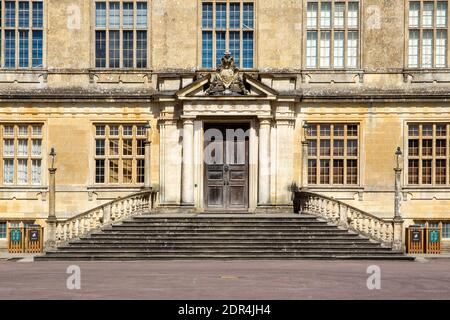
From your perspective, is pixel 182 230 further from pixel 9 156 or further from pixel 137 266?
A: pixel 9 156

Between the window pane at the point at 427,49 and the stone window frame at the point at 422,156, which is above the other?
the window pane at the point at 427,49

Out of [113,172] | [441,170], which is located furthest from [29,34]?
[441,170]

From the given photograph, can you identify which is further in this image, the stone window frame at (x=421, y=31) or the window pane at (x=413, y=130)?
the stone window frame at (x=421, y=31)

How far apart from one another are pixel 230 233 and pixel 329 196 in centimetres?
586

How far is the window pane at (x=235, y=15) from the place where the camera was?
37.8m

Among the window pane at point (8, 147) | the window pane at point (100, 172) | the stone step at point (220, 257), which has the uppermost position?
the window pane at point (8, 147)

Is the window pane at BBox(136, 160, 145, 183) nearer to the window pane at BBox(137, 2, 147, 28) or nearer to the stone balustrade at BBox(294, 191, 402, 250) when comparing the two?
the window pane at BBox(137, 2, 147, 28)

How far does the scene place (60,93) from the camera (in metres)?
37.6

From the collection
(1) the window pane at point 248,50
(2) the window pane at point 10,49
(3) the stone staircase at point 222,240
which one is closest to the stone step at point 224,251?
(3) the stone staircase at point 222,240

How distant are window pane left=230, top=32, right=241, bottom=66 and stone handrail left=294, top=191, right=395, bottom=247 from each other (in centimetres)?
619

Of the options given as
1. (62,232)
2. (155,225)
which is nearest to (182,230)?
(155,225)

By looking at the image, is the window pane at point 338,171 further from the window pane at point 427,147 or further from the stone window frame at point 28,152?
the stone window frame at point 28,152

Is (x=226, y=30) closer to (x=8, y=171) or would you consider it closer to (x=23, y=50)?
(x=23, y=50)

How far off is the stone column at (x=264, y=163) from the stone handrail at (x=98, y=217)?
4483mm
